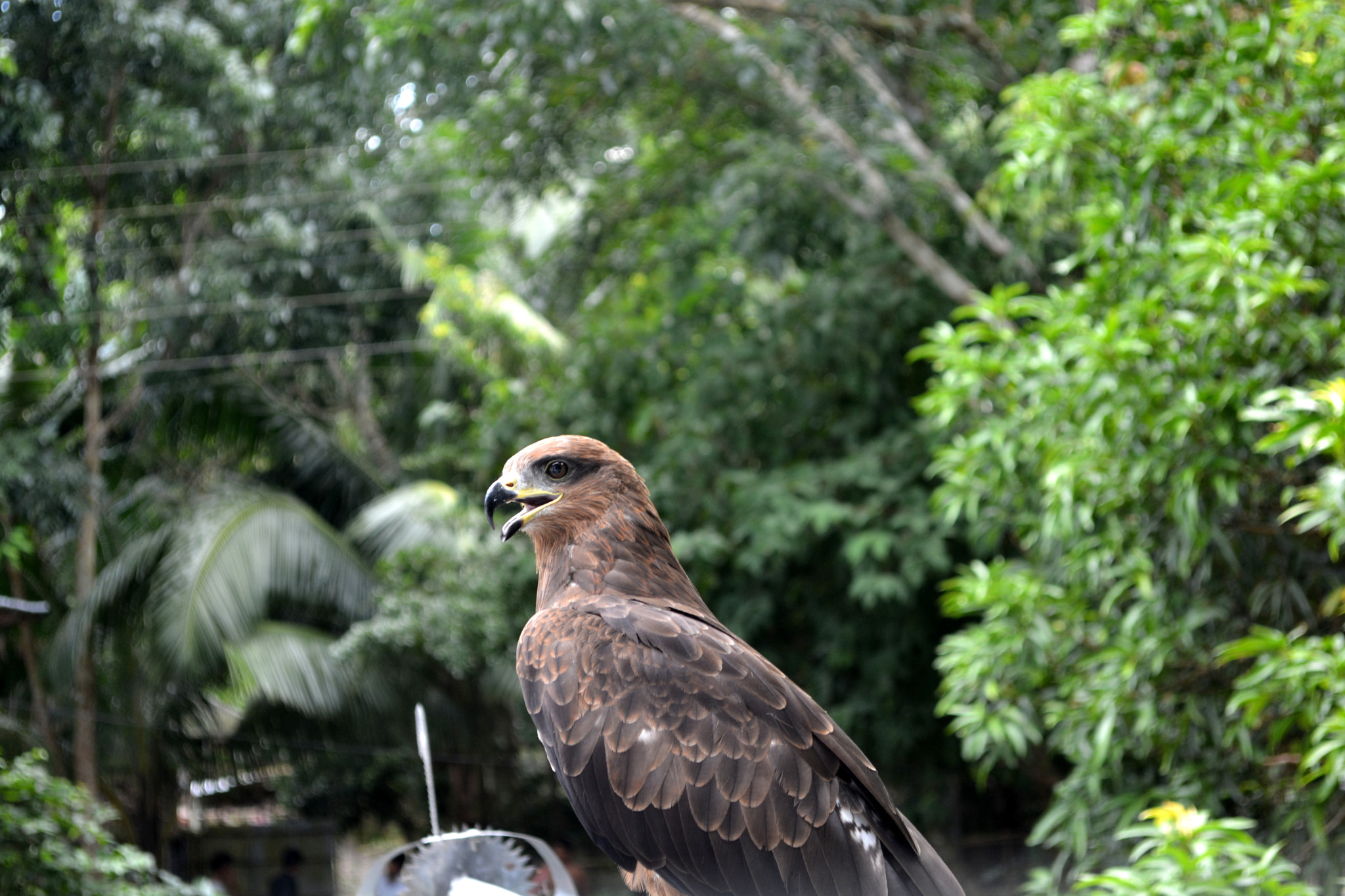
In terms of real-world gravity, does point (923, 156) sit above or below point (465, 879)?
above

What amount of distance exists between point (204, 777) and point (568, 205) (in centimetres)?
788

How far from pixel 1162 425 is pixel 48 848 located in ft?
18.1

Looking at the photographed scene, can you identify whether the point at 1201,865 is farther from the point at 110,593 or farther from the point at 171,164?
the point at 110,593

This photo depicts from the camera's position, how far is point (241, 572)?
9391mm

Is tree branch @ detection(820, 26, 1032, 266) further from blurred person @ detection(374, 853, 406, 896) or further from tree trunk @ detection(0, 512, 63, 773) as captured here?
tree trunk @ detection(0, 512, 63, 773)

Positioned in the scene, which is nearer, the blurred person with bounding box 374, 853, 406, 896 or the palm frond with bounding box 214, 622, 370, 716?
the blurred person with bounding box 374, 853, 406, 896

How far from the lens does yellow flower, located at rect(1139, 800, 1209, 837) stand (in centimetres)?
343

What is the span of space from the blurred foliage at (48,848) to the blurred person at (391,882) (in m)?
4.74

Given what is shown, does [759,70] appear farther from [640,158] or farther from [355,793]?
[355,793]

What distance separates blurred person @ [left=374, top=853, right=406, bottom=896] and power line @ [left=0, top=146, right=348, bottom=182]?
7.39 metres

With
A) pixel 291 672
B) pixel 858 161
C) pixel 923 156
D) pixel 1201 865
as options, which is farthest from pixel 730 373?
pixel 1201 865

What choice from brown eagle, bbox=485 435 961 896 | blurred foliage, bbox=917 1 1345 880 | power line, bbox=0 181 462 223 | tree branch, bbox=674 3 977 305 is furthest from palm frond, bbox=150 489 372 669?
brown eagle, bbox=485 435 961 896

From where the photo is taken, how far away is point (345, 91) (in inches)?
321

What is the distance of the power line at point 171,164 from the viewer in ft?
26.0
